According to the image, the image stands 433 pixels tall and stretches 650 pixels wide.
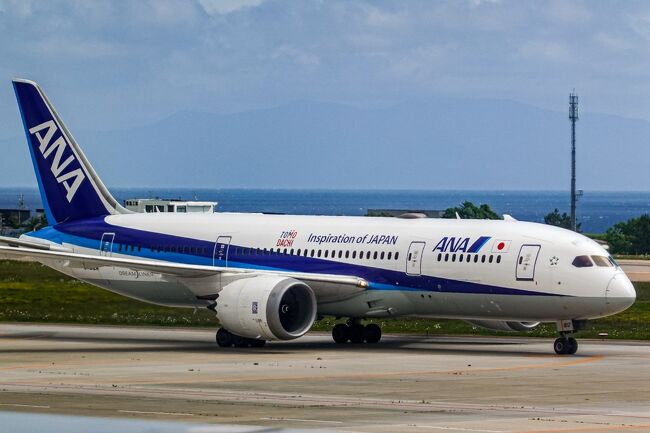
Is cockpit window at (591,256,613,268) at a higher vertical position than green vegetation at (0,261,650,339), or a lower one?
higher

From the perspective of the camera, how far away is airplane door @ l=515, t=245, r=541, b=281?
1659 inches

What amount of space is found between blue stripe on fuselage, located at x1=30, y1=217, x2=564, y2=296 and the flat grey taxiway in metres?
2.06

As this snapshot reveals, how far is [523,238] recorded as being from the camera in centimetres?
4291

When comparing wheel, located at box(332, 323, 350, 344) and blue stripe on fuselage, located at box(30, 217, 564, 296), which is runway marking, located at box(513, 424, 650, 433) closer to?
blue stripe on fuselage, located at box(30, 217, 564, 296)

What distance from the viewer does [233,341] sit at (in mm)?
45312

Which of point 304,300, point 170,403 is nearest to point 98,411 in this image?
point 170,403

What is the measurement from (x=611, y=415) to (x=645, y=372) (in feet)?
34.8

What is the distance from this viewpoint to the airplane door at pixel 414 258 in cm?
4400

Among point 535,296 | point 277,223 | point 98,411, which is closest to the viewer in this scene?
point 98,411

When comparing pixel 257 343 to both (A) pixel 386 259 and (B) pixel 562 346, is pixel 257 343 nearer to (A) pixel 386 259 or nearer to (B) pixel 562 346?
(A) pixel 386 259

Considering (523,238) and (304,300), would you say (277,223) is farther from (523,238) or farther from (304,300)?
(523,238)

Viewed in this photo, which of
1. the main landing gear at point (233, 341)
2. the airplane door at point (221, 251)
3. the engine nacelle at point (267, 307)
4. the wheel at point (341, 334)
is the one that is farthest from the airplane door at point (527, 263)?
the airplane door at point (221, 251)

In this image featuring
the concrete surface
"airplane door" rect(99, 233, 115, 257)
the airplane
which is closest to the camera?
the airplane

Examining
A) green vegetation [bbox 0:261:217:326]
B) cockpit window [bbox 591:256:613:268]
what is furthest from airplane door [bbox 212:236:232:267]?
cockpit window [bbox 591:256:613:268]
